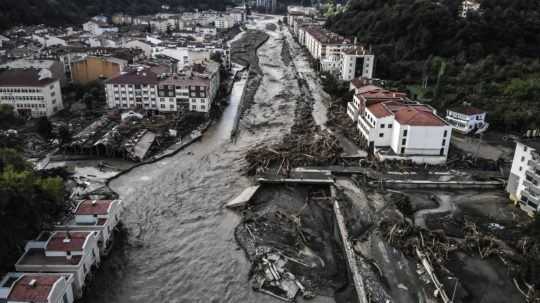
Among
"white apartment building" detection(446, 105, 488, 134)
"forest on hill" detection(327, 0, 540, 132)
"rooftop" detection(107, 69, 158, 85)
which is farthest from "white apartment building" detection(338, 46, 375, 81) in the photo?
"rooftop" detection(107, 69, 158, 85)

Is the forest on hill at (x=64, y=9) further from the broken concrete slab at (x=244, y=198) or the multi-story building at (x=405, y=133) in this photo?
the multi-story building at (x=405, y=133)

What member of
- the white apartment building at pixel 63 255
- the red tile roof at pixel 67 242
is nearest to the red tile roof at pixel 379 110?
the white apartment building at pixel 63 255

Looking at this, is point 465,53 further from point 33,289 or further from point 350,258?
point 33,289

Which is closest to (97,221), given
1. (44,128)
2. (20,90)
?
(44,128)

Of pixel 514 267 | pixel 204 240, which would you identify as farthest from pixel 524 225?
pixel 204 240

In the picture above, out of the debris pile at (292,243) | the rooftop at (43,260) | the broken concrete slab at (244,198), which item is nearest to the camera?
the rooftop at (43,260)

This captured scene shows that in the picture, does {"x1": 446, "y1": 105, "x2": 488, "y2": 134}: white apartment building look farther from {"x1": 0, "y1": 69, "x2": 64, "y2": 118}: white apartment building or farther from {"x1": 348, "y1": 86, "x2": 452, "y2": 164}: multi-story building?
{"x1": 0, "y1": 69, "x2": 64, "y2": 118}: white apartment building

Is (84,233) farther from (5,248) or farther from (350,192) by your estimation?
(350,192)
